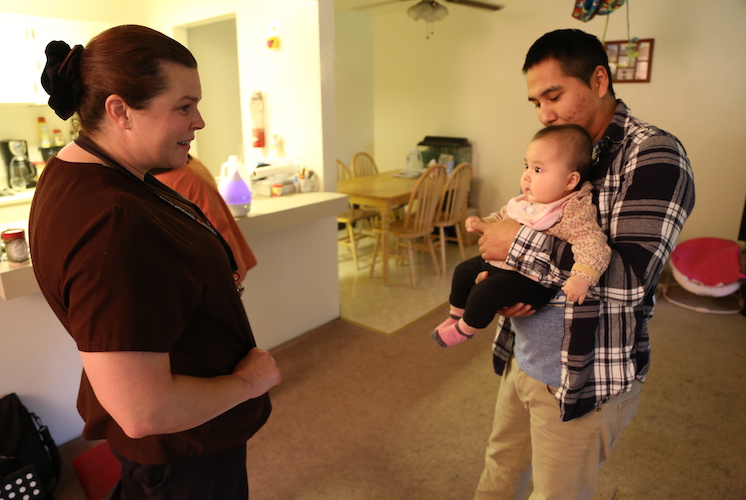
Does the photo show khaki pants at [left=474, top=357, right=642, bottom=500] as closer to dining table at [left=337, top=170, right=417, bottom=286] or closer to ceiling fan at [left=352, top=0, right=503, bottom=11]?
dining table at [left=337, top=170, right=417, bottom=286]

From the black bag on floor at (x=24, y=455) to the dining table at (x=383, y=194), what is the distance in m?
2.38

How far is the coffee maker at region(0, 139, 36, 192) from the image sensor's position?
3.36m

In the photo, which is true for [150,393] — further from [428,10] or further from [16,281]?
[428,10]

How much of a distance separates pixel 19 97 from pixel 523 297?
3.53 meters

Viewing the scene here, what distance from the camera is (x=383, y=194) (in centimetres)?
393

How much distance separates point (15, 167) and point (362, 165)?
3.05 meters

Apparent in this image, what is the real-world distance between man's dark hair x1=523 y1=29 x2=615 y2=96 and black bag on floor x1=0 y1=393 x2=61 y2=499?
2.08m

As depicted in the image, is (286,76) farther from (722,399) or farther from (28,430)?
(722,399)

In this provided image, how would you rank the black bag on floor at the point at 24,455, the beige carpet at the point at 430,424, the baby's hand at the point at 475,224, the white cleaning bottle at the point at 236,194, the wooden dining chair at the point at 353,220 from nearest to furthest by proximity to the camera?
the baby's hand at the point at 475,224 → the black bag on floor at the point at 24,455 → the beige carpet at the point at 430,424 → the white cleaning bottle at the point at 236,194 → the wooden dining chair at the point at 353,220

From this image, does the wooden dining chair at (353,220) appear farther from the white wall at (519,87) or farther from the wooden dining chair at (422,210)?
the white wall at (519,87)

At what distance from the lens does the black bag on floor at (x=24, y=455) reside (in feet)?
5.53

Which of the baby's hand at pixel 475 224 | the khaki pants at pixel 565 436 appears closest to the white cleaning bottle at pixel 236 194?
the baby's hand at pixel 475 224

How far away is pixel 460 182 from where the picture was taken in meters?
4.32

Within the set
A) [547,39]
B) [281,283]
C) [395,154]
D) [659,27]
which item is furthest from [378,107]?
[547,39]
